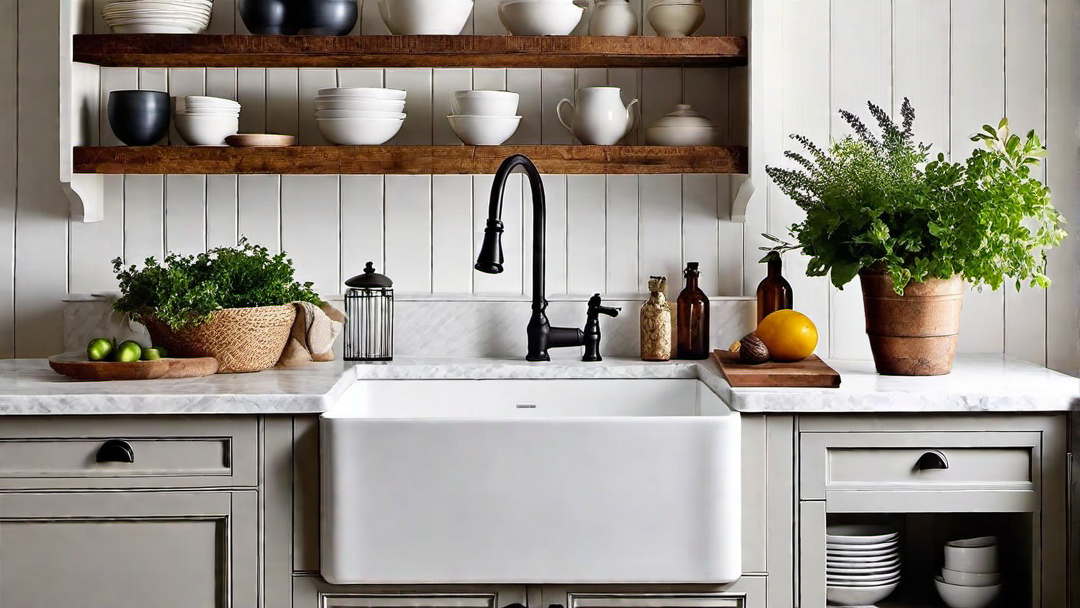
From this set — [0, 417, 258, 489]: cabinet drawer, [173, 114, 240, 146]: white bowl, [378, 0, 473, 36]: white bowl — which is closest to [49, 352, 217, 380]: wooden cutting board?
[0, 417, 258, 489]: cabinet drawer

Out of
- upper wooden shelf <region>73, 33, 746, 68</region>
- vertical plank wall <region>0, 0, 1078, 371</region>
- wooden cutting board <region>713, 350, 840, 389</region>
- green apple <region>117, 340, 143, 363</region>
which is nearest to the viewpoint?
wooden cutting board <region>713, 350, 840, 389</region>

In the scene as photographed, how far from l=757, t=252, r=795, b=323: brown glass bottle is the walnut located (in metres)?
0.27

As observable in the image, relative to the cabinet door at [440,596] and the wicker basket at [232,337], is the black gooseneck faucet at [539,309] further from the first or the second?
the cabinet door at [440,596]

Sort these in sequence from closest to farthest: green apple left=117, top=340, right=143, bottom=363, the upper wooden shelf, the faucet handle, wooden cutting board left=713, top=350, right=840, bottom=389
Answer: wooden cutting board left=713, top=350, right=840, bottom=389
green apple left=117, top=340, right=143, bottom=363
the upper wooden shelf
the faucet handle

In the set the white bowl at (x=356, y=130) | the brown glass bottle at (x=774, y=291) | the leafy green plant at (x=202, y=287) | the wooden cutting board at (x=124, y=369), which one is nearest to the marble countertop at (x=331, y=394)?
the wooden cutting board at (x=124, y=369)

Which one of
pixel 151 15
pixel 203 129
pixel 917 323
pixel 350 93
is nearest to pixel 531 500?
pixel 917 323

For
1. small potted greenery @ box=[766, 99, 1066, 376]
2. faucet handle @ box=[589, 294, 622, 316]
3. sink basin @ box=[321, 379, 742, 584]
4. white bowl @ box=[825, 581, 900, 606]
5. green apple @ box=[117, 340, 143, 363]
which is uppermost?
small potted greenery @ box=[766, 99, 1066, 376]

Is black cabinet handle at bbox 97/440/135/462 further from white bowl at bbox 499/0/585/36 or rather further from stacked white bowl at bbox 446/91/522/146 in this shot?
white bowl at bbox 499/0/585/36

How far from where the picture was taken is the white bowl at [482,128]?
212 centimetres

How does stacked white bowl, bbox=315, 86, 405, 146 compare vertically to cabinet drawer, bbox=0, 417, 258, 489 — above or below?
above

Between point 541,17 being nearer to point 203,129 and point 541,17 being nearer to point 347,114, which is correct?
point 347,114

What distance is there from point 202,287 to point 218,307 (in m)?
0.05

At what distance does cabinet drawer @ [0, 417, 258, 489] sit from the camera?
174cm

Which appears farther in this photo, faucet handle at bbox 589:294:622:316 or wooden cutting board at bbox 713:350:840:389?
faucet handle at bbox 589:294:622:316
